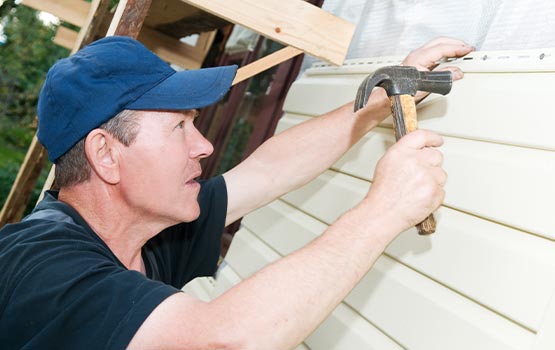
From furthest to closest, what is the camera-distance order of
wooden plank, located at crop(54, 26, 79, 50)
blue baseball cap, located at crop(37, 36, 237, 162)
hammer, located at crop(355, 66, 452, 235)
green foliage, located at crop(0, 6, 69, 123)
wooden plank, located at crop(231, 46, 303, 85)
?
green foliage, located at crop(0, 6, 69, 123)
wooden plank, located at crop(54, 26, 79, 50)
wooden plank, located at crop(231, 46, 303, 85)
blue baseball cap, located at crop(37, 36, 237, 162)
hammer, located at crop(355, 66, 452, 235)

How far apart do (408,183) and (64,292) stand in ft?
2.91

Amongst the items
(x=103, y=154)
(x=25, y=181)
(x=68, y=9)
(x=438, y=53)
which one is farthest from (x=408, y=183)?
(x=68, y=9)

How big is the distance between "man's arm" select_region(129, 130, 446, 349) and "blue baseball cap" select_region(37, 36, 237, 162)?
2.24ft

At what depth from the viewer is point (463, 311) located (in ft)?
4.81

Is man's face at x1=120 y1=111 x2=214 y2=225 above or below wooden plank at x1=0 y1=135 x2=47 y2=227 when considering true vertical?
above

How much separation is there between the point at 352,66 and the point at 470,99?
0.82 meters

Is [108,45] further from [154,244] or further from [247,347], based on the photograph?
[247,347]

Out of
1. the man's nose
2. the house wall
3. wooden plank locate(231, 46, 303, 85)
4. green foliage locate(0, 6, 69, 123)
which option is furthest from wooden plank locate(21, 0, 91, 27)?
green foliage locate(0, 6, 69, 123)

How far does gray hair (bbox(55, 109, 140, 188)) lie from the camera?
1691 mm

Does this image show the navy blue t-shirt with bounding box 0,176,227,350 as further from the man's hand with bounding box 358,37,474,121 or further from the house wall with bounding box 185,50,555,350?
the man's hand with bounding box 358,37,474,121

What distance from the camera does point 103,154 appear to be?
173 centimetres

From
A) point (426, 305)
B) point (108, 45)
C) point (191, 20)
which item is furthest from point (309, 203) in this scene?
point (191, 20)

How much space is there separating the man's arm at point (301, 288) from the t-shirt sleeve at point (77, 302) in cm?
5

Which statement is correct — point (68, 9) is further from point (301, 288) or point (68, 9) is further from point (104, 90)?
point (301, 288)
